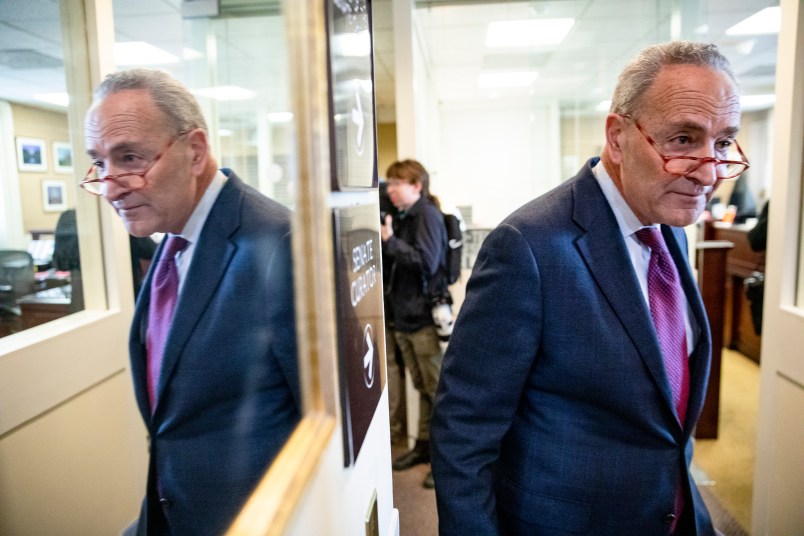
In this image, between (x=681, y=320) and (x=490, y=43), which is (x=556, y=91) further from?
(x=681, y=320)

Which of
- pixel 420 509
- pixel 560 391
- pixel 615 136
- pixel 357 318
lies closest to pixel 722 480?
pixel 420 509

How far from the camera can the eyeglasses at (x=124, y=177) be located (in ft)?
1.22

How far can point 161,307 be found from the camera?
17.3 inches

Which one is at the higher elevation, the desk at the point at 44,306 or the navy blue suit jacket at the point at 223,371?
the desk at the point at 44,306

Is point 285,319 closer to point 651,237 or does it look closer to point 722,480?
point 651,237

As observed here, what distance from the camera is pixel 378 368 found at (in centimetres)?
117

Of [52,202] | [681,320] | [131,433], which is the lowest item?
[681,320]

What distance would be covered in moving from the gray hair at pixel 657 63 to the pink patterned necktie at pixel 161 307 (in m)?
0.96

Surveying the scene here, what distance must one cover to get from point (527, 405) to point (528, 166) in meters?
4.35

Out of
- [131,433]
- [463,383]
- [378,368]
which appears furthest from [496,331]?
[131,433]

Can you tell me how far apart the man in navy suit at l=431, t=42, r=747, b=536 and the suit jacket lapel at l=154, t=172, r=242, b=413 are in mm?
603

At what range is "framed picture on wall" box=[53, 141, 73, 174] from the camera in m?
0.36

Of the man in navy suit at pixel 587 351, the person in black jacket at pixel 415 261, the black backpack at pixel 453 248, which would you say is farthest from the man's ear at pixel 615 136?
the black backpack at pixel 453 248

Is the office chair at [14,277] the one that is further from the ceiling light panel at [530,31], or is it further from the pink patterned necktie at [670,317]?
the ceiling light panel at [530,31]
